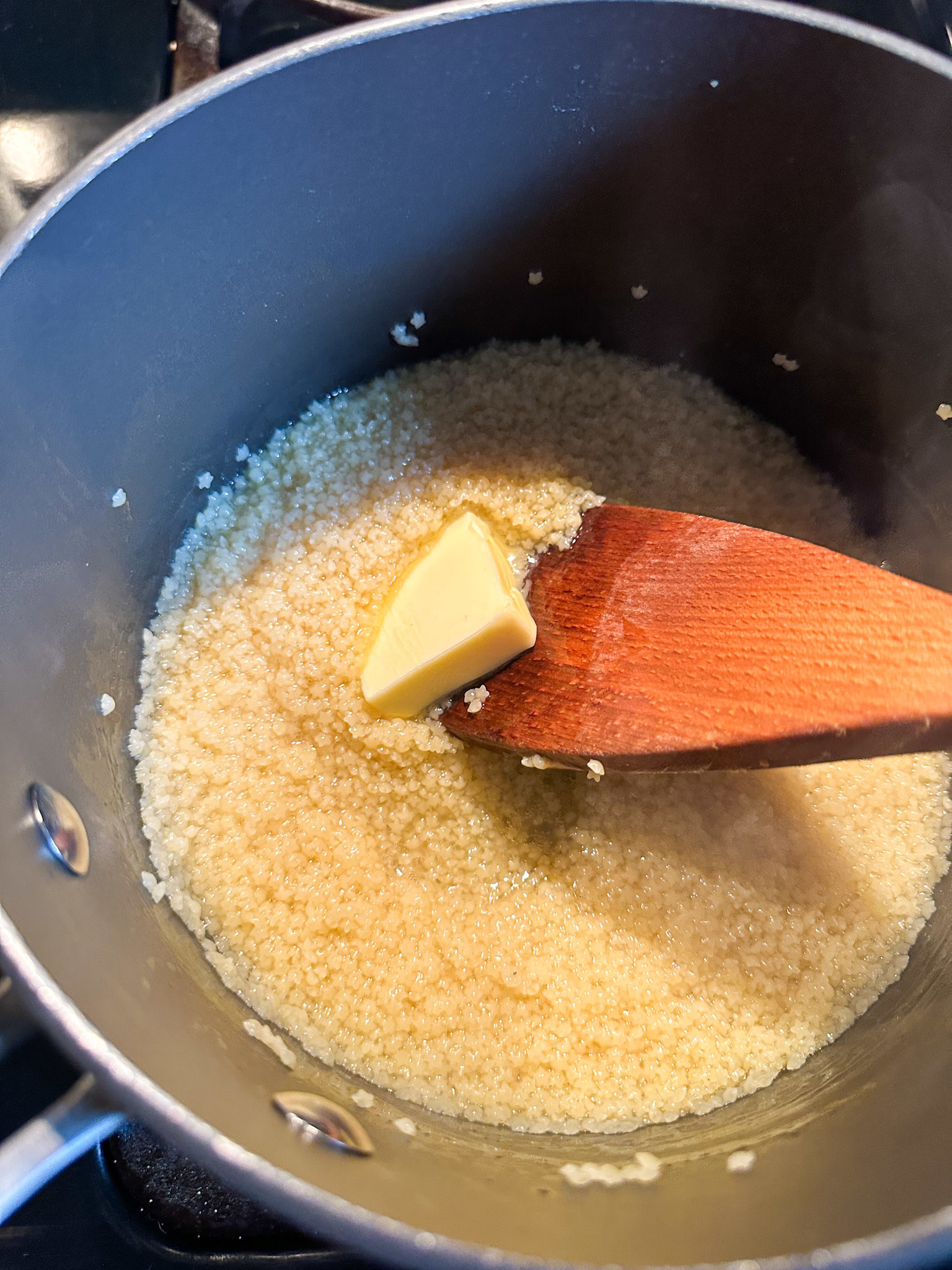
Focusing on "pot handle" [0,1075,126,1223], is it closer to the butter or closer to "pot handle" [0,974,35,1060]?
"pot handle" [0,974,35,1060]

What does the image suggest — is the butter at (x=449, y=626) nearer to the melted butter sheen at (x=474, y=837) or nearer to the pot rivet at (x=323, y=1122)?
the melted butter sheen at (x=474, y=837)

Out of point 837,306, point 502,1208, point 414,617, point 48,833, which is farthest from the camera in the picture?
point 837,306

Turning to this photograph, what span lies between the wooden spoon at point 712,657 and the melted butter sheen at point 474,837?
10cm

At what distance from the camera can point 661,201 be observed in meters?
1.18

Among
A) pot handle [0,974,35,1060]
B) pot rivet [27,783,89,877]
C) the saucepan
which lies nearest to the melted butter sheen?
the saucepan

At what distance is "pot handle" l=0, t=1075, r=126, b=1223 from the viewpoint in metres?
0.57

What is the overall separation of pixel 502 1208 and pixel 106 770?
646mm

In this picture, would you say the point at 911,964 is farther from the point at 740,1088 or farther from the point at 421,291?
the point at 421,291

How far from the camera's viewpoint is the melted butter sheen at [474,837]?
0.99 meters

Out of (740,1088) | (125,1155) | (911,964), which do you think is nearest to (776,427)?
(911,964)

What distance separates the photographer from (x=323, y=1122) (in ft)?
2.61

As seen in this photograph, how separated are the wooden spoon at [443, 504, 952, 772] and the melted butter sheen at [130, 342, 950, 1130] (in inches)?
4.1

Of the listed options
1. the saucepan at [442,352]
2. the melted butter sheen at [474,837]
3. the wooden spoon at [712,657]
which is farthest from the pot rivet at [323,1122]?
the wooden spoon at [712,657]

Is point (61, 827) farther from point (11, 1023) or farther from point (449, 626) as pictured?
point (449, 626)
